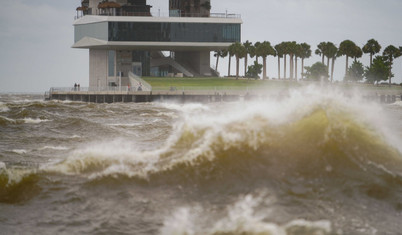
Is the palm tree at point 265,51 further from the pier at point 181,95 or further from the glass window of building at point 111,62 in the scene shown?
the pier at point 181,95

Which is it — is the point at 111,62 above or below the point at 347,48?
below

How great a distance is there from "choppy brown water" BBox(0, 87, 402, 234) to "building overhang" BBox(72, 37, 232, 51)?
90.6 m

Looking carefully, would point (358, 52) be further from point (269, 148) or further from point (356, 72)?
point (269, 148)

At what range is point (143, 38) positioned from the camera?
10219 cm

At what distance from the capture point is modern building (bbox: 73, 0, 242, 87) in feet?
335

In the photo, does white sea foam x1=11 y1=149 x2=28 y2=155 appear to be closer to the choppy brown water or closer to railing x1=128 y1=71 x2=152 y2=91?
the choppy brown water

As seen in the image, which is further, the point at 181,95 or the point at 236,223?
the point at 181,95

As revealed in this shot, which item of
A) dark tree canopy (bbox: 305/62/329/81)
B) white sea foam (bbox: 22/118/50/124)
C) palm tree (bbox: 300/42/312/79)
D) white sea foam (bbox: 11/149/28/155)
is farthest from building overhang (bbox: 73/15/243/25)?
white sea foam (bbox: 11/149/28/155)

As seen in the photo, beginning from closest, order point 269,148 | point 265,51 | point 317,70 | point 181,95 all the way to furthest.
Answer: point 269,148, point 181,95, point 265,51, point 317,70

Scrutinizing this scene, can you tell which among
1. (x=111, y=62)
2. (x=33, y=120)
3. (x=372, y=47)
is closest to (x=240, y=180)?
(x=33, y=120)

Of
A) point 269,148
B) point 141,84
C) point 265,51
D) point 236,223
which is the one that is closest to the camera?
point 236,223

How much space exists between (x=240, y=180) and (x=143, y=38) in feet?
307

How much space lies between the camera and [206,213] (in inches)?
356

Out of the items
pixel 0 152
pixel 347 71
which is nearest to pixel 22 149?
pixel 0 152
